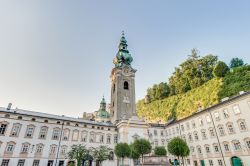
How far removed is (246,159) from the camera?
81.9ft

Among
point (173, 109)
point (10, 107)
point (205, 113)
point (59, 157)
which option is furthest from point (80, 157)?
point (173, 109)

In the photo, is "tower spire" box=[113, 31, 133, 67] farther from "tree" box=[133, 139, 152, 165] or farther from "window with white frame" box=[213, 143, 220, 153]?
"window with white frame" box=[213, 143, 220, 153]

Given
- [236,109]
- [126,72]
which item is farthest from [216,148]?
[126,72]

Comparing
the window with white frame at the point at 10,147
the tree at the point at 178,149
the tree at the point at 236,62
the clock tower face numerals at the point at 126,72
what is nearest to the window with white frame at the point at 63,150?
the window with white frame at the point at 10,147

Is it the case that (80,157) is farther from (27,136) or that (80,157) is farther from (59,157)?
(27,136)

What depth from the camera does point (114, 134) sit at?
40062 mm

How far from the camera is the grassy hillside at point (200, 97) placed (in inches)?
1443

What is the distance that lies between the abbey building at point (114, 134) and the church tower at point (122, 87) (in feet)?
4.26

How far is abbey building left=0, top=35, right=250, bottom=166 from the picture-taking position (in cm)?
2711

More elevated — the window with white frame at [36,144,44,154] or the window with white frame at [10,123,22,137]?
the window with white frame at [10,123,22,137]

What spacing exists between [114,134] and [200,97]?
84.7 feet

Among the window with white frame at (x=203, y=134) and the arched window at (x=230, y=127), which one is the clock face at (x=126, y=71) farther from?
the arched window at (x=230, y=127)

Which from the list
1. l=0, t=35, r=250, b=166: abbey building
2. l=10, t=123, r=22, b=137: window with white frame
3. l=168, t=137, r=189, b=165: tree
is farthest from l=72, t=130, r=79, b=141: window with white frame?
l=168, t=137, r=189, b=165: tree

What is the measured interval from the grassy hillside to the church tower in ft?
51.1
